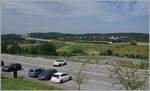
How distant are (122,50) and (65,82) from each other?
29.3 meters

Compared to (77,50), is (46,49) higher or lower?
higher

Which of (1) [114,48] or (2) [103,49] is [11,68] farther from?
(1) [114,48]

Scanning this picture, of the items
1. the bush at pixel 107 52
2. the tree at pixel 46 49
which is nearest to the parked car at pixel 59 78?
the tree at pixel 46 49

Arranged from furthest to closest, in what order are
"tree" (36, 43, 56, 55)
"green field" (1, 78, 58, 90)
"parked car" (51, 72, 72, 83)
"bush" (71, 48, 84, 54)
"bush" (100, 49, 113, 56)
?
1. "bush" (71, 48, 84, 54)
2. "bush" (100, 49, 113, 56)
3. "tree" (36, 43, 56, 55)
4. "parked car" (51, 72, 72, 83)
5. "green field" (1, 78, 58, 90)

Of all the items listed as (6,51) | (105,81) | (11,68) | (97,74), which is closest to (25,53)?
(6,51)

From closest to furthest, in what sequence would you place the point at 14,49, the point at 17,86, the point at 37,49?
1. the point at 17,86
2. the point at 14,49
3. the point at 37,49

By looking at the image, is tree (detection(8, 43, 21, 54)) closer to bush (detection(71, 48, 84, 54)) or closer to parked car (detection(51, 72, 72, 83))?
bush (detection(71, 48, 84, 54))

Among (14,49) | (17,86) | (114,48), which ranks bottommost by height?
(114,48)

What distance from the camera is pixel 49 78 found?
2408 centimetres

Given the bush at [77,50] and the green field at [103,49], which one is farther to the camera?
the bush at [77,50]

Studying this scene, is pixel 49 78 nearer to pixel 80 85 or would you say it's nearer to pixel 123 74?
pixel 80 85

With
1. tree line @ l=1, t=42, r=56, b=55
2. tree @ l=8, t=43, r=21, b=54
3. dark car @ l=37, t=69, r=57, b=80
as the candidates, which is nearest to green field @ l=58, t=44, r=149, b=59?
tree line @ l=1, t=42, r=56, b=55

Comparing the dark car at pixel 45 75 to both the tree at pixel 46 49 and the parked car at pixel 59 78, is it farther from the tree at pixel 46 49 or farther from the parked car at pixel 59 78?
the tree at pixel 46 49

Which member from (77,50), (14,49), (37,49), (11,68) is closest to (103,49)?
(77,50)
